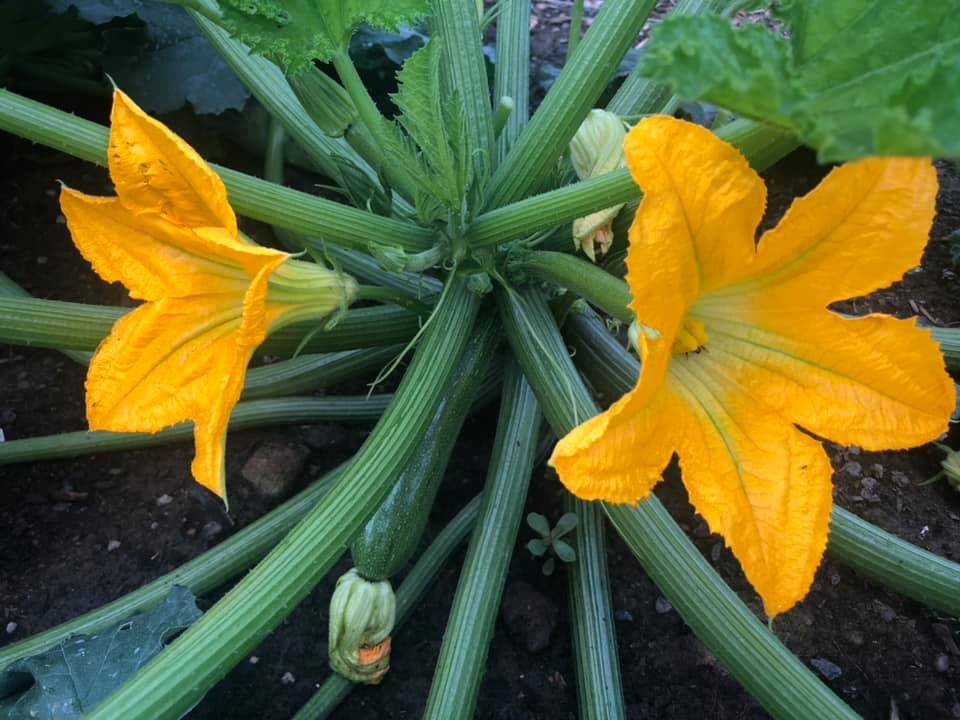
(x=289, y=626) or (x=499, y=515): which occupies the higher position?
(x=499, y=515)

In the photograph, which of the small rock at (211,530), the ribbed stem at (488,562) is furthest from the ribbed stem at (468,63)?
the small rock at (211,530)

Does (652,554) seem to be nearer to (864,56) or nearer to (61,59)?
(864,56)

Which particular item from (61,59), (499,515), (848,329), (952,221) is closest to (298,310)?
(499,515)

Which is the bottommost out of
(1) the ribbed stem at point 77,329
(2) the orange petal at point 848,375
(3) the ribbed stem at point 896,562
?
(1) the ribbed stem at point 77,329

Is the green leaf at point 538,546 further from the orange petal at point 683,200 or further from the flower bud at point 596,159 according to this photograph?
the orange petal at point 683,200

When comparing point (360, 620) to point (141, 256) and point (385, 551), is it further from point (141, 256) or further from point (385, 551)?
point (141, 256)

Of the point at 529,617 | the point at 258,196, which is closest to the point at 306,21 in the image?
the point at 258,196

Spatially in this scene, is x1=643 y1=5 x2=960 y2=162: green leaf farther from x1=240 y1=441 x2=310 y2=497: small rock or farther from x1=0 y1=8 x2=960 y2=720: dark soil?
x1=240 y1=441 x2=310 y2=497: small rock

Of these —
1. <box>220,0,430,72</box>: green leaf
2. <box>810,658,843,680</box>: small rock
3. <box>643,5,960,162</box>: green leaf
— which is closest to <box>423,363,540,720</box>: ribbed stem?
<box>810,658,843,680</box>: small rock
